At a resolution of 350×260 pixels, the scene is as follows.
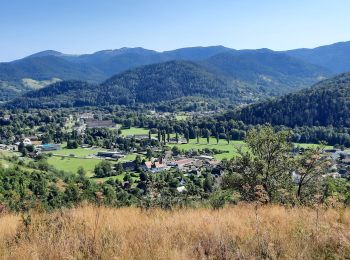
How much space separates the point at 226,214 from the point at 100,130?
97.5 m

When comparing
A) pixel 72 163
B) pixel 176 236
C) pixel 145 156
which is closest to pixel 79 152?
pixel 72 163

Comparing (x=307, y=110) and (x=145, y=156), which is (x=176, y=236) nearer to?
(x=145, y=156)

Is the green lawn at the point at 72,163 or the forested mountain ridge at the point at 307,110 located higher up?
the forested mountain ridge at the point at 307,110

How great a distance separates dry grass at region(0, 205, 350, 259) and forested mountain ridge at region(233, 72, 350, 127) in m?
94.8

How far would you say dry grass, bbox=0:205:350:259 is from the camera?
14.4 feet

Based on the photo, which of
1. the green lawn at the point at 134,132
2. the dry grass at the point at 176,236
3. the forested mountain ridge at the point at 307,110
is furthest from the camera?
the green lawn at the point at 134,132

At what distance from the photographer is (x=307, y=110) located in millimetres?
103500

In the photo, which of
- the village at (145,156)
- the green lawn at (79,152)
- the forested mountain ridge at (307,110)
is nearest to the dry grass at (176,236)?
the village at (145,156)

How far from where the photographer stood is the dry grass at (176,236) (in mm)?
4395

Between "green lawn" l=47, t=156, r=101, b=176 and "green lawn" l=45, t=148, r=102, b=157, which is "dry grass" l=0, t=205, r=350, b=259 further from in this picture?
"green lawn" l=45, t=148, r=102, b=157

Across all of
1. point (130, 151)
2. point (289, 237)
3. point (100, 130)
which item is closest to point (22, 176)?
point (130, 151)

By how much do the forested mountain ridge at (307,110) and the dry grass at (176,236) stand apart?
311 ft

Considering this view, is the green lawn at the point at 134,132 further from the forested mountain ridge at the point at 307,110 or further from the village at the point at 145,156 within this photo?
the forested mountain ridge at the point at 307,110

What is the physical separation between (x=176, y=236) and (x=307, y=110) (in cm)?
10467
